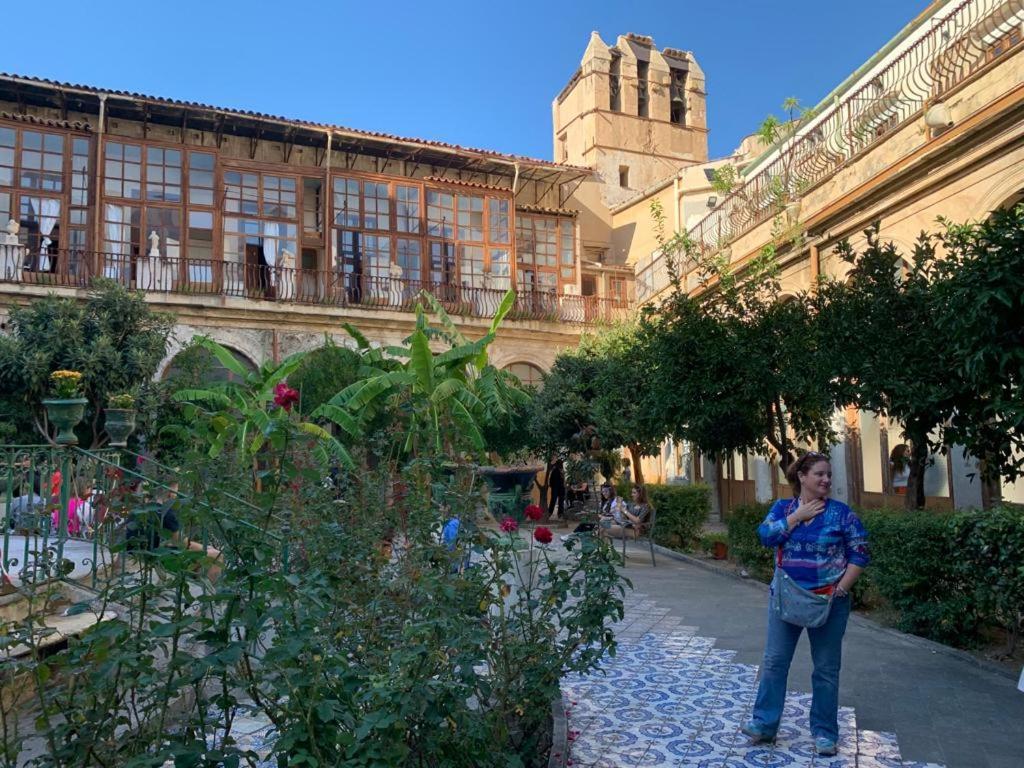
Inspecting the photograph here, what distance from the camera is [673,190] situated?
28.6m

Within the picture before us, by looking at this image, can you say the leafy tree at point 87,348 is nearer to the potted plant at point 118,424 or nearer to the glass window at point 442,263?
the glass window at point 442,263

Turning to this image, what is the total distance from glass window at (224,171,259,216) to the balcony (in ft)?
5.04

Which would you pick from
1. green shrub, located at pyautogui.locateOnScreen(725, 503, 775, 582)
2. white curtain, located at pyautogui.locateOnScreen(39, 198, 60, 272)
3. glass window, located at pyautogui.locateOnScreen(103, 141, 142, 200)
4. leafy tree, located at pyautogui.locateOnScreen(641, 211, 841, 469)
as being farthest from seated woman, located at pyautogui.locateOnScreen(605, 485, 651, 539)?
white curtain, located at pyautogui.locateOnScreen(39, 198, 60, 272)

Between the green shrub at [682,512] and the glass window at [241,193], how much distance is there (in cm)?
1356

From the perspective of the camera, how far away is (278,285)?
839 inches

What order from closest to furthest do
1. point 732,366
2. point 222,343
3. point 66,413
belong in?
point 66,413, point 732,366, point 222,343

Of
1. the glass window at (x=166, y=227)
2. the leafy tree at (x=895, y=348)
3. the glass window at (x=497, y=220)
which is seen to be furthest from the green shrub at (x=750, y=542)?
the glass window at (x=166, y=227)

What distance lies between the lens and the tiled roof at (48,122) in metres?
19.0

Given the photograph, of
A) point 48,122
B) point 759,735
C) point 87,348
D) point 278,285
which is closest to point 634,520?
point 759,735

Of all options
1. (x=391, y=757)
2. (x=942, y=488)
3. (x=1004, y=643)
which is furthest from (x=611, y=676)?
(x=942, y=488)

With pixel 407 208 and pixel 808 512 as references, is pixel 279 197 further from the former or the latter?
pixel 808 512

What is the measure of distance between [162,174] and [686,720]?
64.8 ft

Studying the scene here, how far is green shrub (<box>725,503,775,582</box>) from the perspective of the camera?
411 inches

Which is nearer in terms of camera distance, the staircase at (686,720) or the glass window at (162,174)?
the staircase at (686,720)
